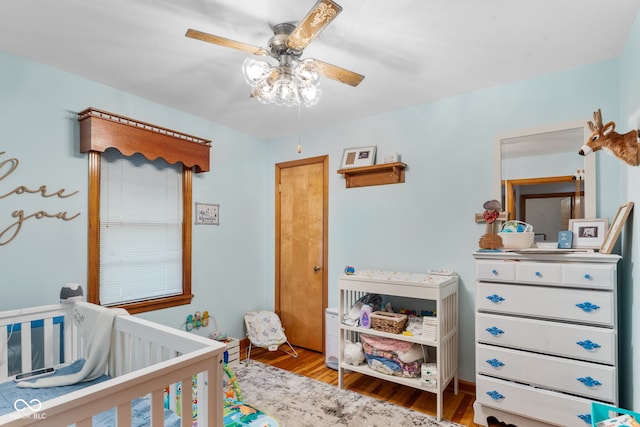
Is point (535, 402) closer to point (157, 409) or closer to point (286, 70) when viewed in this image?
point (157, 409)

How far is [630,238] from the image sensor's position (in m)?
1.90

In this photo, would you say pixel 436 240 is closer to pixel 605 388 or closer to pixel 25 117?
pixel 605 388

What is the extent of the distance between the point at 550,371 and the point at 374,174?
1.98 metres

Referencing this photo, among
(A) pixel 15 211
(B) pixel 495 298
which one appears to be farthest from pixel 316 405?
(A) pixel 15 211

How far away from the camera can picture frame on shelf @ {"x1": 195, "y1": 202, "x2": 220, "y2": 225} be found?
330 cm

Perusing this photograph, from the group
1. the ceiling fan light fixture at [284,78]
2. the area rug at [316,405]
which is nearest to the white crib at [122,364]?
the area rug at [316,405]

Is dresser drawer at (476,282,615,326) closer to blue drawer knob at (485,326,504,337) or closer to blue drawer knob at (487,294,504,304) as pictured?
blue drawer knob at (487,294,504,304)

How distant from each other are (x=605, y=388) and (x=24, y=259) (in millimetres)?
3557

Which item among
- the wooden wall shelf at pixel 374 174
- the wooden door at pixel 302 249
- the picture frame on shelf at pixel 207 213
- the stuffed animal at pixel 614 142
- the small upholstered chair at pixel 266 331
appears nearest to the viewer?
the stuffed animal at pixel 614 142

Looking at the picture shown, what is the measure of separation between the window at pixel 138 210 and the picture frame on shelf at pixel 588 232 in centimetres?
298

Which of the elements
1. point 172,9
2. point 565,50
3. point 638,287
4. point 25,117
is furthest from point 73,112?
point 638,287

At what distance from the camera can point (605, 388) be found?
1848mm

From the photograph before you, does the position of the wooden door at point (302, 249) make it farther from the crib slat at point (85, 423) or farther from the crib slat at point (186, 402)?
the crib slat at point (85, 423)

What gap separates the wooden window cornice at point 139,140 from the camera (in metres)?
2.42
